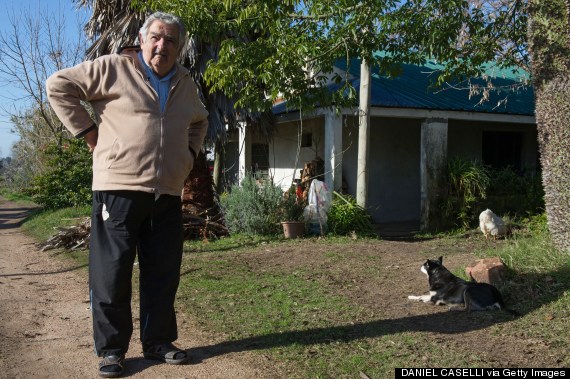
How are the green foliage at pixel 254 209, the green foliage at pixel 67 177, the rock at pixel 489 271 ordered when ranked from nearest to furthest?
the rock at pixel 489 271 < the green foliage at pixel 254 209 < the green foliage at pixel 67 177

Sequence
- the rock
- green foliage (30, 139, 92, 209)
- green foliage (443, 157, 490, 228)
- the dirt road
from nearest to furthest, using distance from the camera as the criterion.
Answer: the dirt road, the rock, green foliage (443, 157, 490, 228), green foliage (30, 139, 92, 209)

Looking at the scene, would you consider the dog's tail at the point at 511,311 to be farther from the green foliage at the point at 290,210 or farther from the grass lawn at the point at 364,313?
the green foliage at the point at 290,210

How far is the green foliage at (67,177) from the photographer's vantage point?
1609 cm

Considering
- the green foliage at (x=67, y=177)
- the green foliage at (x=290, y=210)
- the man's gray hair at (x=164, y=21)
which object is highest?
the man's gray hair at (x=164, y=21)

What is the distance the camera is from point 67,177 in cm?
1623

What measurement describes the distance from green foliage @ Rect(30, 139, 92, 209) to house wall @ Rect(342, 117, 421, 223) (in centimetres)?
773

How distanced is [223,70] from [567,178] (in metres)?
4.58

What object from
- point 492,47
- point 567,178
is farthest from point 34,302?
point 492,47

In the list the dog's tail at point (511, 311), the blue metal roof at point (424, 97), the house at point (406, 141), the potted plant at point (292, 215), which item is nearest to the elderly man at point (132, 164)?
the dog's tail at point (511, 311)

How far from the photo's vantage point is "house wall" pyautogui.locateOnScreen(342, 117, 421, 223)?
13297mm

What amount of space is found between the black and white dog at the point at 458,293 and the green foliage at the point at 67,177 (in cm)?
1252

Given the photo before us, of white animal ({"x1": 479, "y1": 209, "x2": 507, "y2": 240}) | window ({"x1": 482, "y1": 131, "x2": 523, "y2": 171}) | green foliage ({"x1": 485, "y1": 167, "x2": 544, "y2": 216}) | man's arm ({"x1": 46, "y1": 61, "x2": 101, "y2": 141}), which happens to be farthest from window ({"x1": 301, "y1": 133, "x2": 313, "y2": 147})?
man's arm ({"x1": 46, "y1": 61, "x2": 101, "y2": 141})

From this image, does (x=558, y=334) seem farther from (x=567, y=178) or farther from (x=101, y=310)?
(x=101, y=310)

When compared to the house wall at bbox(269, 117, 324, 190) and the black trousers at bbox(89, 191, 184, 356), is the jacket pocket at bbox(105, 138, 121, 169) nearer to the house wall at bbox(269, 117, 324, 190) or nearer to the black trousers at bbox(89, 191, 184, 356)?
the black trousers at bbox(89, 191, 184, 356)
